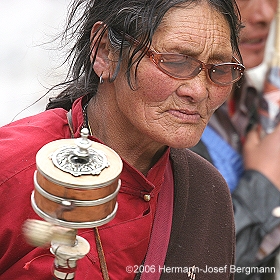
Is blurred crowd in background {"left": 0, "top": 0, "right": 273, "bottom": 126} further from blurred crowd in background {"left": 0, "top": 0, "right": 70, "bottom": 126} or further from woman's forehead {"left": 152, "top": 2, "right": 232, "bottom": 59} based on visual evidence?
woman's forehead {"left": 152, "top": 2, "right": 232, "bottom": 59}

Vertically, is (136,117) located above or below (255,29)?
above

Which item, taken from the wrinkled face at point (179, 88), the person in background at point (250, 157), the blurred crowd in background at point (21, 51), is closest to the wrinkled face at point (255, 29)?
the person in background at point (250, 157)

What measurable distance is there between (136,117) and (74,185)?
0.82 metres

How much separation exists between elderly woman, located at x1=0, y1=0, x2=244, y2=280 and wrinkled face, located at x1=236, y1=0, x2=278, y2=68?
5.62 feet

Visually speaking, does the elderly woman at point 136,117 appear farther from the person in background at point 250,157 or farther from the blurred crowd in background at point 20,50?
the blurred crowd in background at point 20,50

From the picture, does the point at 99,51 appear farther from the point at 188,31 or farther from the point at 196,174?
the point at 196,174

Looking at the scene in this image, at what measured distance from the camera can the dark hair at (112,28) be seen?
96.0 inches

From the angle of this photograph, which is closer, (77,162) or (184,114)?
(77,162)

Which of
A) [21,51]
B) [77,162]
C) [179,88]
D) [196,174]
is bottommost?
[21,51]

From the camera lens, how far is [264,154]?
4234 millimetres

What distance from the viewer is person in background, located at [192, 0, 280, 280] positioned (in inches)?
156

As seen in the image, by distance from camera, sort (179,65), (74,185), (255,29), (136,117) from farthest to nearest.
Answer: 1. (255,29)
2. (136,117)
3. (179,65)
4. (74,185)

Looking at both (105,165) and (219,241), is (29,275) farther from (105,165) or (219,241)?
(219,241)

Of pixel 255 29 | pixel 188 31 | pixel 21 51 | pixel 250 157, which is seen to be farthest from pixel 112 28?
pixel 21 51
